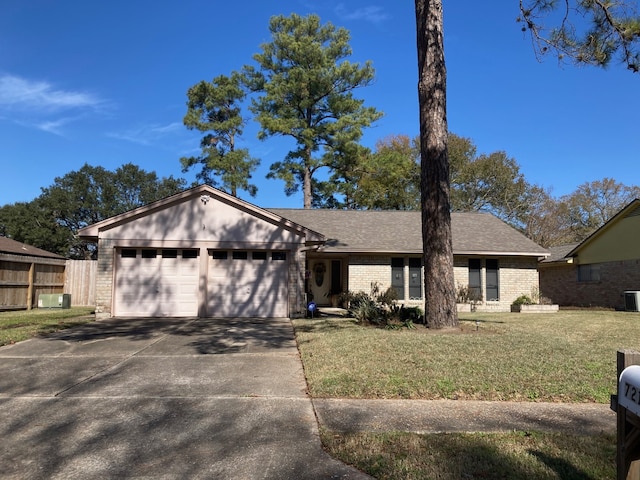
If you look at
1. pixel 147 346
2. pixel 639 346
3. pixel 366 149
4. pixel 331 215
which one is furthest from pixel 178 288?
pixel 366 149

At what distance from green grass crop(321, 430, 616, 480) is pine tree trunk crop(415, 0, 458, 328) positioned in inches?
255

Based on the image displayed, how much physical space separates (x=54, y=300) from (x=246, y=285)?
9.85 meters

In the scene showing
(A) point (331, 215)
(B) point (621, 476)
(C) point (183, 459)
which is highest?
(A) point (331, 215)

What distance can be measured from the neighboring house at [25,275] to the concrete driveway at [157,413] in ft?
33.1

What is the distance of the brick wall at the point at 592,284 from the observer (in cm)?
2197

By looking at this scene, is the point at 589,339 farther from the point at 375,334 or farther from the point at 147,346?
the point at 147,346

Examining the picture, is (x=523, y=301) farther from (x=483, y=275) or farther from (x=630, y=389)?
(x=630, y=389)

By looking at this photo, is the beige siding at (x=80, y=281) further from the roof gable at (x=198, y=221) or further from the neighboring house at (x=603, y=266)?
the neighboring house at (x=603, y=266)

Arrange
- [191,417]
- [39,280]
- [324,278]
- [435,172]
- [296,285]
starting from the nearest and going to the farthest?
[191,417], [435,172], [296,285], [39,280], [324,278]

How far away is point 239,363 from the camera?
806 centimetres

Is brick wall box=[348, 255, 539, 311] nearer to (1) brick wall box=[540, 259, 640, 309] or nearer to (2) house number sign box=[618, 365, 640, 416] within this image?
(1) brick wall box=[540, 259, 640, 309]

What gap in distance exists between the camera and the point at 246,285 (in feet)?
52.1

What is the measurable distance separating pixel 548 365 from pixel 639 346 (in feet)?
13.0

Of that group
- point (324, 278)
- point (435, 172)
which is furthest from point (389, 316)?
point (324, 278)
